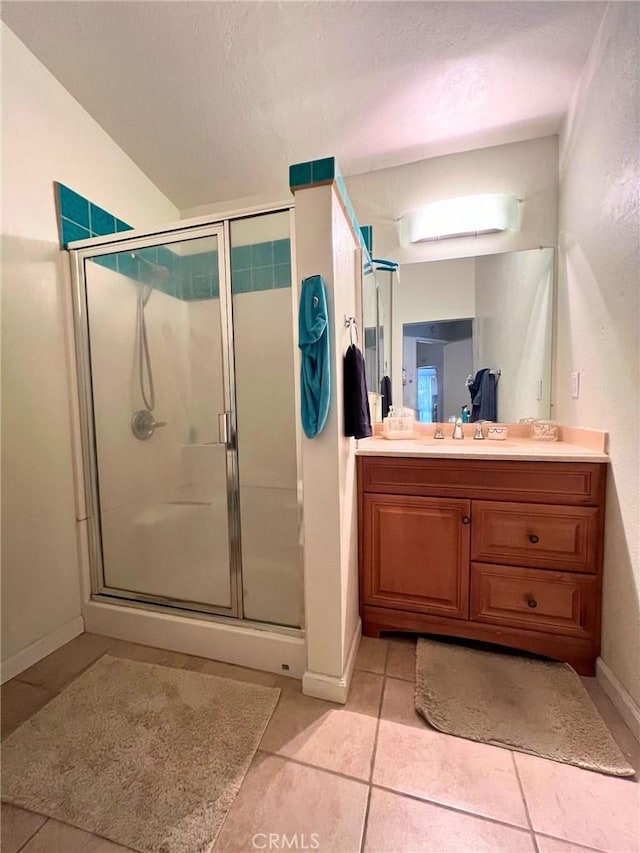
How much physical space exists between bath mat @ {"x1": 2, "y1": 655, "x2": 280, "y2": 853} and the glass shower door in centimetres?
39

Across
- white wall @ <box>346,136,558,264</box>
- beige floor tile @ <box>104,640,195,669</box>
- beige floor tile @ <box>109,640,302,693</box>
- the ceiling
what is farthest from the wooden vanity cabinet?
the ceiling

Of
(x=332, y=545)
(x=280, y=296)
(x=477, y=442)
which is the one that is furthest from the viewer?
(x=477, y=442)

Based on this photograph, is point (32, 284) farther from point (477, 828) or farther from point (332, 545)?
point (477, 828)

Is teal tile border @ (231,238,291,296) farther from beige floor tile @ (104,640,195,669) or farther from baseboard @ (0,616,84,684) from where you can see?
baseboard @ (0,616,84,684)

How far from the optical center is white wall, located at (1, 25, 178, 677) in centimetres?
144

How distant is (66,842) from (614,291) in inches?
94.6

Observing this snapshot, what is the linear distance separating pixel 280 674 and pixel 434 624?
71 centimetres

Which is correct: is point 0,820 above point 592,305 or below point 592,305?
below

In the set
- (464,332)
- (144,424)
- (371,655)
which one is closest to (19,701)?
(144,424)

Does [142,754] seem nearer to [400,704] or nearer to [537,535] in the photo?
[400,704]

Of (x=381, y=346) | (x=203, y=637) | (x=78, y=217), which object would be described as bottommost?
(x=203, y=637)

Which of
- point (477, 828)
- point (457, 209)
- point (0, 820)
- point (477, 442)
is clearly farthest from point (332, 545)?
point (457, 209)

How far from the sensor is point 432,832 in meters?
0.89

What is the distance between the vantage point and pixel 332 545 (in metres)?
1.26
